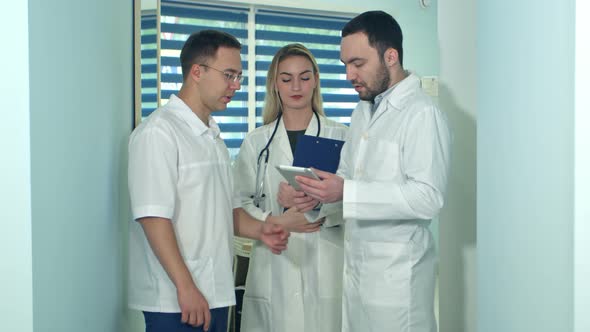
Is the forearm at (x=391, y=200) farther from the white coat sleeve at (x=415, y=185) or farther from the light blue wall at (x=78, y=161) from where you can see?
the light blue wall at (x=78, y=161)

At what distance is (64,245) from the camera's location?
3.69 feet

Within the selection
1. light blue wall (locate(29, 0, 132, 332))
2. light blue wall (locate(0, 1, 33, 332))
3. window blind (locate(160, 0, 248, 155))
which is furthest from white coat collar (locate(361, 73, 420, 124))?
window blind (locate(160, 0, 248, 155))

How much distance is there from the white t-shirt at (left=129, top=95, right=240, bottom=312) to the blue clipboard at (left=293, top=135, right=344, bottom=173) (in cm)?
Answer: 39

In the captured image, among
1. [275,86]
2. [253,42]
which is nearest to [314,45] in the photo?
[253,42]

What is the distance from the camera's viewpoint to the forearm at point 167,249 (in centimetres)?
138

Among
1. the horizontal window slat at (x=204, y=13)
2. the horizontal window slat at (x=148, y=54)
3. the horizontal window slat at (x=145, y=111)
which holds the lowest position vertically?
the horizontal window slat at (x=145, y=111)

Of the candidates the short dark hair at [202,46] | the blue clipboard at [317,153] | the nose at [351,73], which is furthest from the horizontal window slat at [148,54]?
the nose at [351,73]

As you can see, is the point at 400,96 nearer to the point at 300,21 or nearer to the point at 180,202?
the point at 180,202

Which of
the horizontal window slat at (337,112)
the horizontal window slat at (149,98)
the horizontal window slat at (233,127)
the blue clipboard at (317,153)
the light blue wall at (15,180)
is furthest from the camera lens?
the horizontal window slat at (337,112)

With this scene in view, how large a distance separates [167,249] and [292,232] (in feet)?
2.66

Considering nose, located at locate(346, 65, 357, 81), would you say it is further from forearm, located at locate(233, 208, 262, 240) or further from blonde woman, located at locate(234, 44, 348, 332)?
forearm, located at locate(233, 208, 262, 240)

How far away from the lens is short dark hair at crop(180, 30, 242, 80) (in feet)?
5.41

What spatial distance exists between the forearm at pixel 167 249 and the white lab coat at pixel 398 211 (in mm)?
474

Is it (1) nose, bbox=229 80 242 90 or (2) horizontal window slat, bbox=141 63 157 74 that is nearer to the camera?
(1) nose, bbox=229 80 242 90
